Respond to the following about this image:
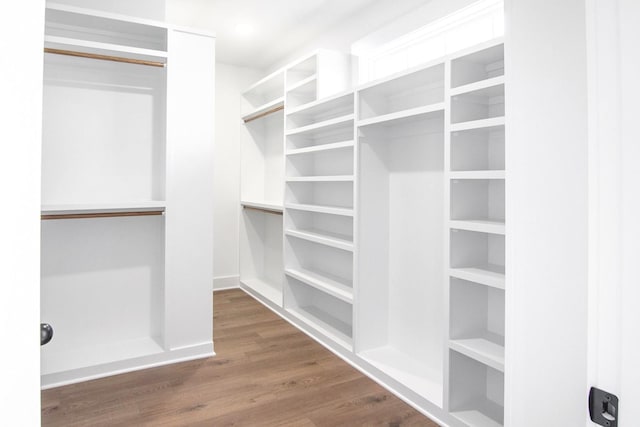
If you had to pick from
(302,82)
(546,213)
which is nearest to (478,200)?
(546,213)

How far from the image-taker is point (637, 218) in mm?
536

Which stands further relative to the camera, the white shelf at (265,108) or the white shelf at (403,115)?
the white shelf at (265,108)

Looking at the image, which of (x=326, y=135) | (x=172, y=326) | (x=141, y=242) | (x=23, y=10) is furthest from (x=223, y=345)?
(x=23, y=10)

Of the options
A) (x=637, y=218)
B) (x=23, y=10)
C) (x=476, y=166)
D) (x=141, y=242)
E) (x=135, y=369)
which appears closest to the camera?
(x=23, y=10)

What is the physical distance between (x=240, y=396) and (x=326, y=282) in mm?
1186

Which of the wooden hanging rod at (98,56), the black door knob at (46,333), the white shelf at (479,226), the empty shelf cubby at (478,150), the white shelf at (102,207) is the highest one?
the wooden hanging rod at (98,56)

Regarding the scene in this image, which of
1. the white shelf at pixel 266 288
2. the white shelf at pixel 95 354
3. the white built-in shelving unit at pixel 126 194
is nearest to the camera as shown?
the white shelf at pixel 95 354

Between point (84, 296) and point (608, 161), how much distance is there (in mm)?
3116

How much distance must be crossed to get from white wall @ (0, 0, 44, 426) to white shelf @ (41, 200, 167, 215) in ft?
7.65

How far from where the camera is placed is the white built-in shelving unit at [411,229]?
6.70 ft

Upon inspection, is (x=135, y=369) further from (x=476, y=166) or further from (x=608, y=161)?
(x=608, y=161)

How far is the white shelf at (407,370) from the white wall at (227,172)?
262 cm

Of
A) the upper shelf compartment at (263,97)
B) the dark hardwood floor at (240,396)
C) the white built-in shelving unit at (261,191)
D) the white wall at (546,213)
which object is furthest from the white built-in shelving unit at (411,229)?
the white wall at (546,213)

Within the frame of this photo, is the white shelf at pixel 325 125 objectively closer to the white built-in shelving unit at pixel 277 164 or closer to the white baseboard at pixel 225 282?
the white built-in shelving unit at pixel 277 164
